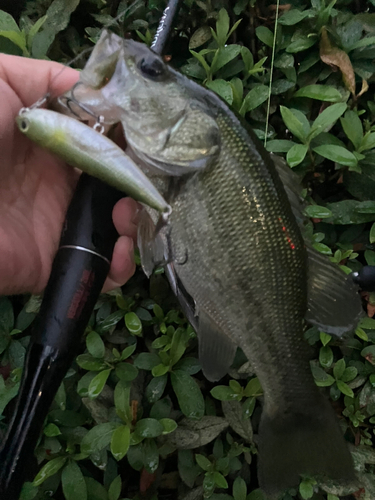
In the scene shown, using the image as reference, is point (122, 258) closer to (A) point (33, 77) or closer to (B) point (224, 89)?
(A) point (33, 77)

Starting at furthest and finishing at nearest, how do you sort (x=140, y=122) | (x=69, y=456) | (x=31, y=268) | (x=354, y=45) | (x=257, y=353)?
(x=354, y=45), (x=69, y=456), (x=31, y=268), (x=257, y=353), (x=140, y=122)

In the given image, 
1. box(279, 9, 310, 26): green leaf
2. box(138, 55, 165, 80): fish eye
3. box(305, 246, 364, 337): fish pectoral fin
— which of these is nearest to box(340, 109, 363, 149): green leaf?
box(279, 9, 310, 26): green leaf

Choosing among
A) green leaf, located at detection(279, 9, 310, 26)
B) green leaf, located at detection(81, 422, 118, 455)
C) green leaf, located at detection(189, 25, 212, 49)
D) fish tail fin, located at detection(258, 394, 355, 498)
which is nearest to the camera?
fish tail fin, located at detection(258, 394, 355, 498)

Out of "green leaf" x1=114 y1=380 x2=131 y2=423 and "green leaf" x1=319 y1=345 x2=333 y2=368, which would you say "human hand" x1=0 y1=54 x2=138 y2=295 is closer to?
"green leaf" x1=114 y1=380 x2=131 y2=423

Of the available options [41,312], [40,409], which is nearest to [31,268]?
[41,312]

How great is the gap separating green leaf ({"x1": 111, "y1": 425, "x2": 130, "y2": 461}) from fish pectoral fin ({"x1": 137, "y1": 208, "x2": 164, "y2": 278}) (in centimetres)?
58

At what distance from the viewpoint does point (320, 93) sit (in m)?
1.55

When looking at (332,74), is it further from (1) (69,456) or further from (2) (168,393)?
(1) (69,456)

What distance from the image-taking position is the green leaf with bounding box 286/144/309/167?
4.55 feet

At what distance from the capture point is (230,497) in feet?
4.56

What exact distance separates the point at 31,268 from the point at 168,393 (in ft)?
2.57

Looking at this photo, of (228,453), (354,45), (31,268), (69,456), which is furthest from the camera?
(354,45)

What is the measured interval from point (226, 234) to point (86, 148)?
1.26 ft

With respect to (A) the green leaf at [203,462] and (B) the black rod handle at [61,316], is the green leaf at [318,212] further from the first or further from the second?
(A) the green leaf at [203,462]
